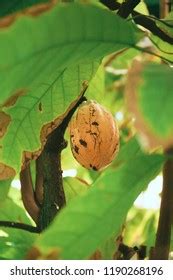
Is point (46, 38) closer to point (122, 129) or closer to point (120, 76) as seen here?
point (122, 129)

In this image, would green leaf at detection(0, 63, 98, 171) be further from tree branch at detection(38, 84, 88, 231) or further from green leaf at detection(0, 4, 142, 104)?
green leaf at detection(0, 4, 142, 104)

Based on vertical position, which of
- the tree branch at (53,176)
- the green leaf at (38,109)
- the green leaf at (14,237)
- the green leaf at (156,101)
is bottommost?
the green leaf at (14,237)

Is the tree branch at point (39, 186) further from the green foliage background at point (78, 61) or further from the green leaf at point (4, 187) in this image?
the green foliage background at point (78, 61)

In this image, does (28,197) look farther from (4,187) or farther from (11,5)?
(11,5)

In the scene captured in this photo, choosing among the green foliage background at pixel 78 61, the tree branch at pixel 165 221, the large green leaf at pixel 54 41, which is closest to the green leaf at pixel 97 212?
the green foliage background at pixel 78 61

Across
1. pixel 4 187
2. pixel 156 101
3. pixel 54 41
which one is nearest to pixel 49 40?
pixel 54 41

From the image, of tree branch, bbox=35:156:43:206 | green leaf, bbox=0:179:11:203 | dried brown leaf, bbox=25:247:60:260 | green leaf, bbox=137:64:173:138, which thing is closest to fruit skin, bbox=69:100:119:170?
tree branch, bbox=35:156:43:206
